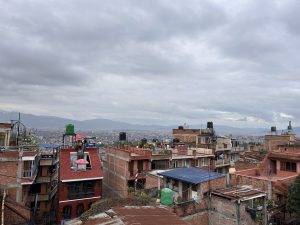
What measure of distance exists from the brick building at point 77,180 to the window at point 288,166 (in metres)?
23.1

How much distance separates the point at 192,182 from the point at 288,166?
15.3 metres

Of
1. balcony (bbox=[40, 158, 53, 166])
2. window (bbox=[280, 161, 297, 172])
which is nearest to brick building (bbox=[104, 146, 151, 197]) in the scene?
balcony (bbox=[40, 158, 53, 166])

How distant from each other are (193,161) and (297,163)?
2072 cm

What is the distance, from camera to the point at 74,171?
3922 centimetres

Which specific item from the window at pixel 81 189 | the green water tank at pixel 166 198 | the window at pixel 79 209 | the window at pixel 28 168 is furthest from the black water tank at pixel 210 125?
the green water tank at pixel 166 198

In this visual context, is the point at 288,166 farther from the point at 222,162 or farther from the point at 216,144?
the point at 216,144

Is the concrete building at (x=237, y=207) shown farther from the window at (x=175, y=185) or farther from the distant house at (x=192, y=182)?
the window at (x=175, y=185)

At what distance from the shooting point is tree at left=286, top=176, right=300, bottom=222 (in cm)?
2777

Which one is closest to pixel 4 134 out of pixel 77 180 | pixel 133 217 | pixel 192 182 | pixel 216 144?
pixel 77 180

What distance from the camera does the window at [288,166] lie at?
36156mm

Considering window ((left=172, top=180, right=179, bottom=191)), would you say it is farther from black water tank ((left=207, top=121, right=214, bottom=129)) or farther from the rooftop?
black water tank ((left=207, top=121, right=214, bottom=129))

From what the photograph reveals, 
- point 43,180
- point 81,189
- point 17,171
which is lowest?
point 81,189

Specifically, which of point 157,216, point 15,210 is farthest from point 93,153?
point 157,216

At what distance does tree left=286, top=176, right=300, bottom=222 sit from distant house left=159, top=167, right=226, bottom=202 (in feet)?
19.7
